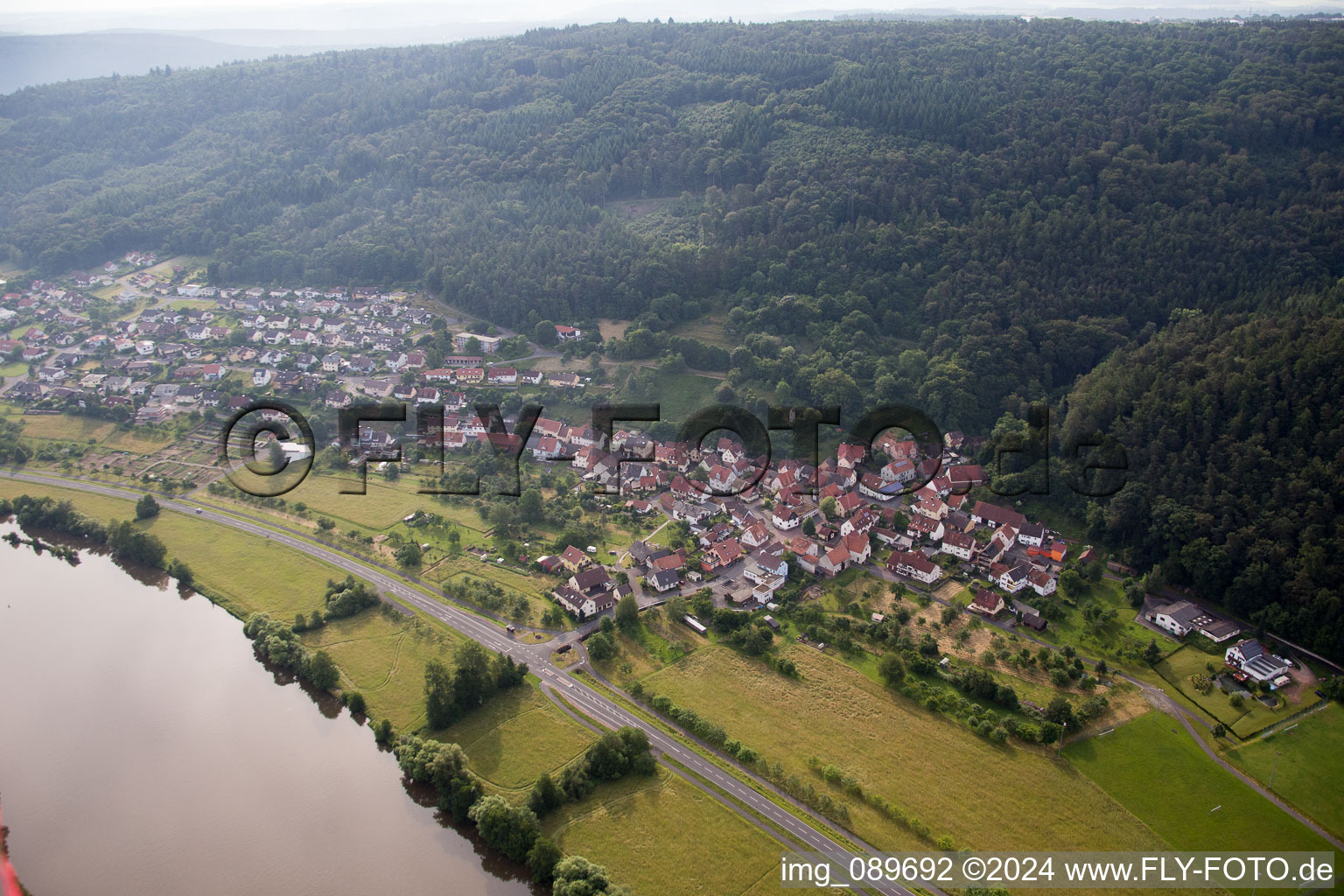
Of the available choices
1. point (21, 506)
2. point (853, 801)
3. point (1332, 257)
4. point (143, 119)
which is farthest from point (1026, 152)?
point (143, 119)

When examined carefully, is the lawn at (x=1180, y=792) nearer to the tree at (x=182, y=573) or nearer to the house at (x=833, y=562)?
the house at (x=833, y=562)

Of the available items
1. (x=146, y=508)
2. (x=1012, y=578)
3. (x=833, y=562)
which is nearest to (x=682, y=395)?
(x=833, y=562)

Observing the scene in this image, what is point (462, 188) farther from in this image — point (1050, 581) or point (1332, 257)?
point (1332, 257)

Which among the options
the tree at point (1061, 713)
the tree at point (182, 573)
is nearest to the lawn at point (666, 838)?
the tree at point (1061, 713)

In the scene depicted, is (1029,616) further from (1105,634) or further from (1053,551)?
(1053,551)

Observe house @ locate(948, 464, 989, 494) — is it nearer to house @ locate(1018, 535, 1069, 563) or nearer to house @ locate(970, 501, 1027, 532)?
house @ locate(970, 501, 1027, 532)

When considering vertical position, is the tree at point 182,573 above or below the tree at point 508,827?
above

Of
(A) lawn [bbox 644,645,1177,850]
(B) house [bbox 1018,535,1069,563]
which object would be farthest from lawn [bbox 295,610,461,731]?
(B) house [bbox 1018,535,1069,563]
